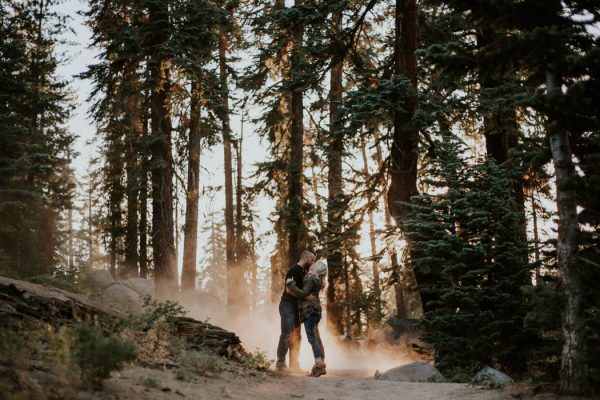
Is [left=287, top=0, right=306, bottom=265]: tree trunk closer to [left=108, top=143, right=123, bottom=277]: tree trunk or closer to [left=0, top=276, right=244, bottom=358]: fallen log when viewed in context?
[left=0, top=276, right=244, bottom=358]: fallen log

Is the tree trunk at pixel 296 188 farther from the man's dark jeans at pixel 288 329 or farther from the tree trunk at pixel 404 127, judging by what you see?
the man's dark jeans at pixel 288 329

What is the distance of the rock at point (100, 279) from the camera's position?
57.2ft

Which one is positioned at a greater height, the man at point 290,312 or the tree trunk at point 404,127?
the tree trunk at point 404,127

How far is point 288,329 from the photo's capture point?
10.5m

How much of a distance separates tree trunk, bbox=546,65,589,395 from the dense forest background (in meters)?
0.02

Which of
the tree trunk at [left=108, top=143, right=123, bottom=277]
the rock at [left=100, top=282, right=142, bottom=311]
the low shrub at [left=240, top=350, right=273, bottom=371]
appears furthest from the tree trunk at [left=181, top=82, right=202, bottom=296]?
the low shrub at [left=240, top=350, right=273, bottom=371]

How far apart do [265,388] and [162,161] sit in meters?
10.2

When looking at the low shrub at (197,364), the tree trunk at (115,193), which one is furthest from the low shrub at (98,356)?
the tree trunk at (115,193)

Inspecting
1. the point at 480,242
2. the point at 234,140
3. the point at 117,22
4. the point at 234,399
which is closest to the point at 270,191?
the point at 234,140

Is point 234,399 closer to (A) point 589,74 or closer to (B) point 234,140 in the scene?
(A) point 589,74

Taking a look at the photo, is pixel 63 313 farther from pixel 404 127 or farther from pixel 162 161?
pixel 162 161

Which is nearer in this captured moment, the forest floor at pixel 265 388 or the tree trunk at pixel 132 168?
the forest floor at pixel 265 388

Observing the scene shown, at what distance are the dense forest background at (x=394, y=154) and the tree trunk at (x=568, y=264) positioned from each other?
2cm

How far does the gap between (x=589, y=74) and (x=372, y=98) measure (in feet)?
20.1
